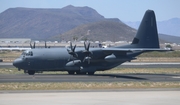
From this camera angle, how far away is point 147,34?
5212 centimetres

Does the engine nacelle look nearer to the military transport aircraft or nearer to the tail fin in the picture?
the military transport aircraft

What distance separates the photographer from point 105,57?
48281mm

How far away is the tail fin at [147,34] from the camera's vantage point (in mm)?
51906

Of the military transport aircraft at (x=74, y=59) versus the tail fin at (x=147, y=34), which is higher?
the tail fin at (x=147, y=34)

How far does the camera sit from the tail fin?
2044 inches

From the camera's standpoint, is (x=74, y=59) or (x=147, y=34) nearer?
(x=74, y=59)

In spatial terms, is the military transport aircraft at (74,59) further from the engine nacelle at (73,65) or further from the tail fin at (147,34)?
the tail fin at (147,34)
